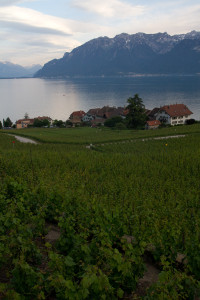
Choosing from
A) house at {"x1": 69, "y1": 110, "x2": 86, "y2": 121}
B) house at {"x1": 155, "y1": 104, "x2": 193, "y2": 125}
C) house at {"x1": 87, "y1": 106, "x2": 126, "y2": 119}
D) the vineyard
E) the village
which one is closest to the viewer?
the vineyard

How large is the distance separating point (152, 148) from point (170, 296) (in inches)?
1130

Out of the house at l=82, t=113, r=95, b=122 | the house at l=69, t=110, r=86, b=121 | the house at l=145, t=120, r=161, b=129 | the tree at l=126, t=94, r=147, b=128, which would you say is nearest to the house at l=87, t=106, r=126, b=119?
the house at l=82, t=113, r=95, b=122

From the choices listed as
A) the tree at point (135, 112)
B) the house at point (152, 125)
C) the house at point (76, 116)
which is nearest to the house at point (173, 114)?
the house at point (152, 125)

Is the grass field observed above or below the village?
below

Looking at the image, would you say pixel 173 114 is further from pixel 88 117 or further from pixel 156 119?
pixel 88 117

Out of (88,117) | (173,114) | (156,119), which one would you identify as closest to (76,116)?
(88,117)

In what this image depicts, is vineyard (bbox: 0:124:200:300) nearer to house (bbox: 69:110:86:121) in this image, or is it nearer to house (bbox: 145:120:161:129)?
house (bbox: 145:120:161:129)

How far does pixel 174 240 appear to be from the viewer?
6.26m

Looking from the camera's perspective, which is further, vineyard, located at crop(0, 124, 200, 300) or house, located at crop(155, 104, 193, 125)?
house, located at crop(155, 104, 193, 125)

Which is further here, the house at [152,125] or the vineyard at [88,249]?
the house at [152,125]

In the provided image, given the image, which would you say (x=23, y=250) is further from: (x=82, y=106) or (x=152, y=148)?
(x=82, y=106)

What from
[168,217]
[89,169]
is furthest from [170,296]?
[89,169]

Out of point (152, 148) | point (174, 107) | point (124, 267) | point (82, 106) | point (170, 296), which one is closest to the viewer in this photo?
point (170, 296)

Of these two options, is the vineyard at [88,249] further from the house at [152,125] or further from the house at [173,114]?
the house at [173,114]
